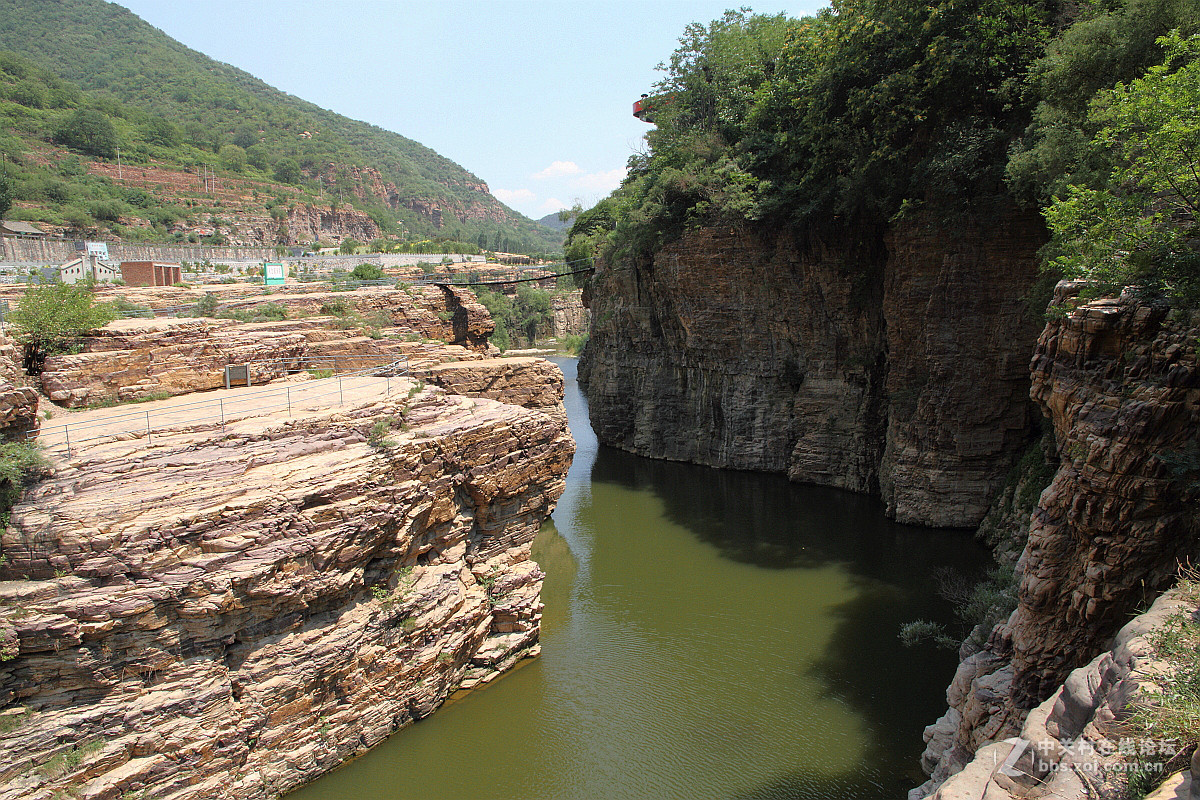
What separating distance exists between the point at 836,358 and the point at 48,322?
21667mm

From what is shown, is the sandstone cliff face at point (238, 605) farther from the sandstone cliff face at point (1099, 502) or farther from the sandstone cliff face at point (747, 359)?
the sandstone cliff face at point (747, 359)

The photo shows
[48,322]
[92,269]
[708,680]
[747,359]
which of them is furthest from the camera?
[92,269]

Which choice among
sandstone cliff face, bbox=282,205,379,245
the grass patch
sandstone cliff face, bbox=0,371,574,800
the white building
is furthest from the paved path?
sandstone cliff face, bbox=282,205,379,245

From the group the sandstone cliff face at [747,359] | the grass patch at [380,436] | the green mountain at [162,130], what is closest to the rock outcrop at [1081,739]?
the grass patch at [380,436]

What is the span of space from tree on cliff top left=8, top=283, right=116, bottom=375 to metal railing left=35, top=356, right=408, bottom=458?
8.10 ft

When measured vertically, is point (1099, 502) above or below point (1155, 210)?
below

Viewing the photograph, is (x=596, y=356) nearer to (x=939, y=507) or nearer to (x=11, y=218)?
(x=939, y=507)

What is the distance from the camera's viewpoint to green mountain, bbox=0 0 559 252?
56.6 metres

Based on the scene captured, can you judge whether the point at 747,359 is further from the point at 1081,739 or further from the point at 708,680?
the point at 1081,739

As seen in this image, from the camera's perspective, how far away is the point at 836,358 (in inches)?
933

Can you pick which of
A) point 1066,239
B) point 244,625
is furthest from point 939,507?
point 244,625

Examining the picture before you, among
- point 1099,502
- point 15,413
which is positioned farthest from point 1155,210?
point 15,413

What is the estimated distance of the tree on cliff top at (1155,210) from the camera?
7.61m

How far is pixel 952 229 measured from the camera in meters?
17.8
